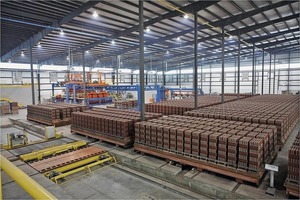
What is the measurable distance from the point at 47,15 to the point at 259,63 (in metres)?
33.4

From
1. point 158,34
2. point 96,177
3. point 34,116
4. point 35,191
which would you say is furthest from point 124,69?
point 35,191

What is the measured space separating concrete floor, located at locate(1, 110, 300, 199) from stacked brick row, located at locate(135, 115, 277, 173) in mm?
460

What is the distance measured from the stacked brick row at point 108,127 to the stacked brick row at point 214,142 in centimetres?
71

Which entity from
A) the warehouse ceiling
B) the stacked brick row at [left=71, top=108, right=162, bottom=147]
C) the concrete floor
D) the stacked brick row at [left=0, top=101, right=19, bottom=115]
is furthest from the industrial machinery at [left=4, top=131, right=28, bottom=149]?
the stacked brick row at [left=0, top=101, right=19, bottom=115]

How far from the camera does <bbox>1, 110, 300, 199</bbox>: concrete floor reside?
4.89m

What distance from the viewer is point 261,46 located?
77.4ft

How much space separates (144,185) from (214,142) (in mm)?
2309

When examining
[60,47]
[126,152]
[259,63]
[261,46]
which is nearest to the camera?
[126,152]

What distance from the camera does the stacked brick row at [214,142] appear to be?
16.7ft

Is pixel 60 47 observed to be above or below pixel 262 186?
above

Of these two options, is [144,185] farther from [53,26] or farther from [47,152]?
[53,26]

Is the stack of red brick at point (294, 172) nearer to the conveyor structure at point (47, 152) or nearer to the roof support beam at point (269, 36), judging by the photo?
the conveyor structure at point (47, 152)

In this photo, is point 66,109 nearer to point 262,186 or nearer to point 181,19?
point 181,19

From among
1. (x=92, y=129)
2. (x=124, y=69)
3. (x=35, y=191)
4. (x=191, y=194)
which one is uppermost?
(x=124, y=69)
